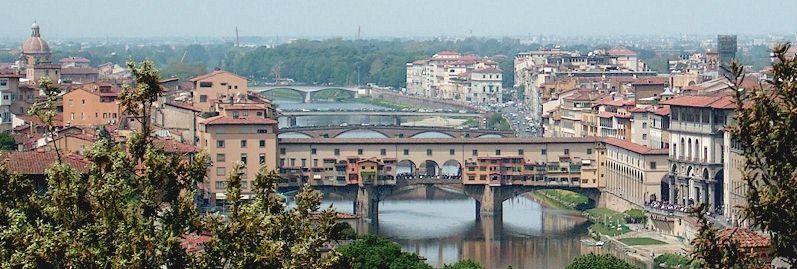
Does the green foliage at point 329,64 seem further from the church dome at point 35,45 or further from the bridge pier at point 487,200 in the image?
the bridge pier at point 487,200

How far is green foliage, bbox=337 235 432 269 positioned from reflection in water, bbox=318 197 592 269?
5.94m

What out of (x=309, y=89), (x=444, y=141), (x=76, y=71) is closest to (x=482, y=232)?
(x=444, y=141)

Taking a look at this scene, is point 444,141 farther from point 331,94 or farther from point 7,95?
point 331,94

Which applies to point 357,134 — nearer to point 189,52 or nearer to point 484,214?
point 484,214

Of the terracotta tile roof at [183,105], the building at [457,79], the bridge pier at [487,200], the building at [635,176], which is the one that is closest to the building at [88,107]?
the terracotta tile roof at [183,105]

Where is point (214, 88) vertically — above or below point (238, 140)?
above

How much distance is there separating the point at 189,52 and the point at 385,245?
110219 mm

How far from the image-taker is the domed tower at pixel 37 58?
5103 centimetres

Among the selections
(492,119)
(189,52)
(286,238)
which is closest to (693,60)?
(492,119)

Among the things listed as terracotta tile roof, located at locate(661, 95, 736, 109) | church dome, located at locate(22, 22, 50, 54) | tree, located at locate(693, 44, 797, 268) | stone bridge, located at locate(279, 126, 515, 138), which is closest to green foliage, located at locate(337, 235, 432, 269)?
terracotta tile roof, located at locate(661, 95, 736, 109)

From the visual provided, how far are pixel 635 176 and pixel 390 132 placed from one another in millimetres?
16255

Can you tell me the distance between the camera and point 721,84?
1344 inches

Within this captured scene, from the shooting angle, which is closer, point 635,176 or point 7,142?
point 7,142

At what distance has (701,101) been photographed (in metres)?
32.2
